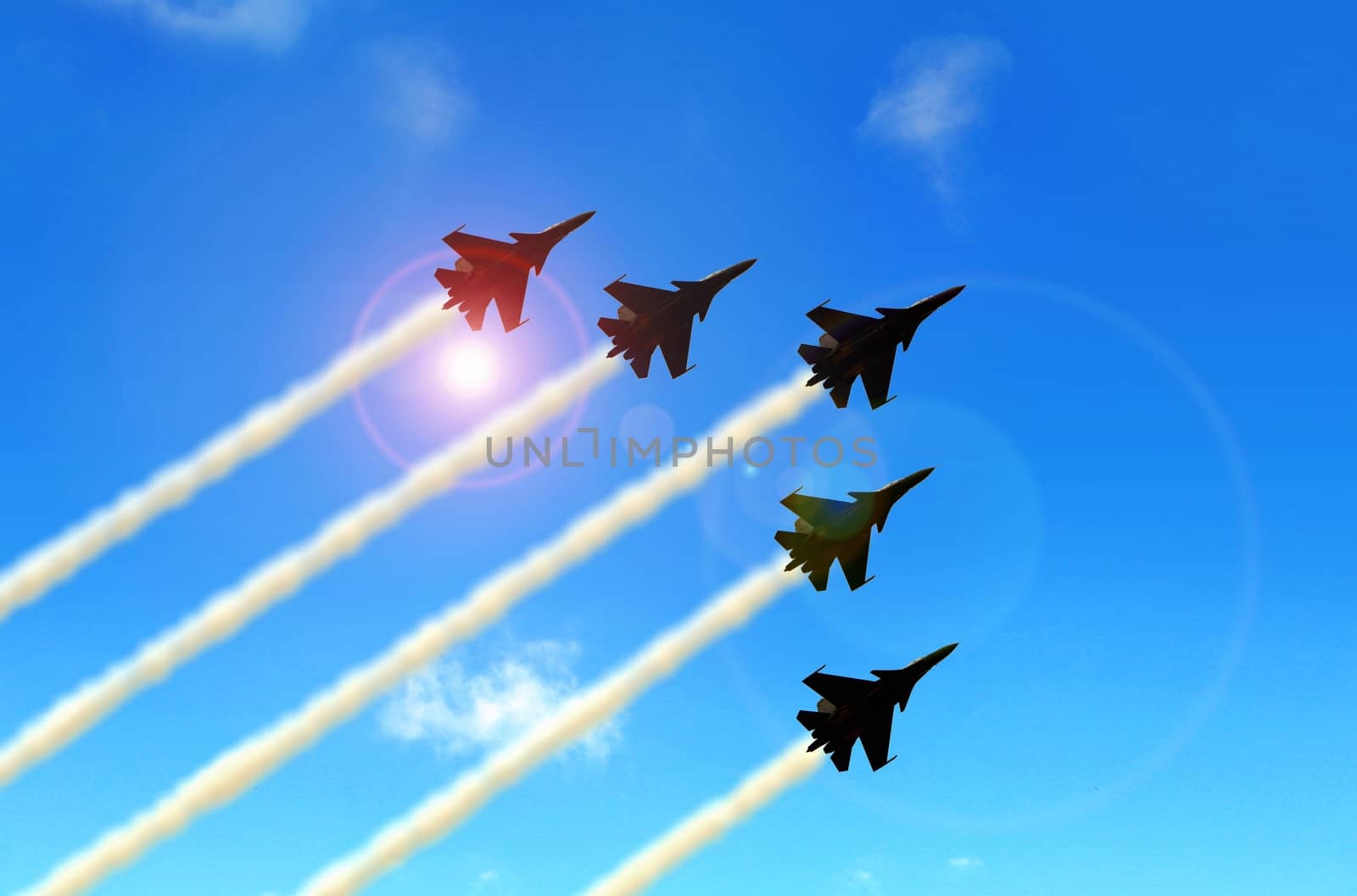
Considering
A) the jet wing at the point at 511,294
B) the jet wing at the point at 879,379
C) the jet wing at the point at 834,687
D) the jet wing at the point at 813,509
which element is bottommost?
the jet wing at the point at 834,687

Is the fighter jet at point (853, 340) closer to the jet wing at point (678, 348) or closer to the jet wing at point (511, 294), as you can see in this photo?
the jet wing at point (678, 348)

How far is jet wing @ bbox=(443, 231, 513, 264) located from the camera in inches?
2557

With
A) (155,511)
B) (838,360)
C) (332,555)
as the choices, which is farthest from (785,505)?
(155,511)

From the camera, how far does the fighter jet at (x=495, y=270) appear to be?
215 feet

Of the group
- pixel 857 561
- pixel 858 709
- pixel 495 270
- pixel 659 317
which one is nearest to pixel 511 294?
pixel 495 270

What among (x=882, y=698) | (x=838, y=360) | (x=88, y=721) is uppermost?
(x=88, y=721)

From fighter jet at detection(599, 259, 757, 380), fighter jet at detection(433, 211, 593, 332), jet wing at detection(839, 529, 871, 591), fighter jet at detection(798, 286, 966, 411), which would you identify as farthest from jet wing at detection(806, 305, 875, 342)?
fighter jet at detection(433, 211, 593, 332)

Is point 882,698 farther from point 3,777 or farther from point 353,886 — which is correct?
point 3,777

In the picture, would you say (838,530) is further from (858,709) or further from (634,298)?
(634,298)

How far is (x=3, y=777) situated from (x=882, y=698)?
5505 centimetres

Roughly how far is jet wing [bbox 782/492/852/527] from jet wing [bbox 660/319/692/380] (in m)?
11.8

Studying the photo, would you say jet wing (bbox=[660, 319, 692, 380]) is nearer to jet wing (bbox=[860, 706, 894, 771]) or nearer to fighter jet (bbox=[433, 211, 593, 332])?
fighter jet (bbox=[433, 211, 593, 332])

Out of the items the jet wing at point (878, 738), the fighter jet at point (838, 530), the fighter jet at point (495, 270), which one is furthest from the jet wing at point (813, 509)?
the fighter jet at point (495, 270)

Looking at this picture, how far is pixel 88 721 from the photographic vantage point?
200 ft
